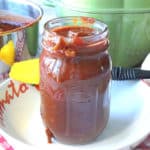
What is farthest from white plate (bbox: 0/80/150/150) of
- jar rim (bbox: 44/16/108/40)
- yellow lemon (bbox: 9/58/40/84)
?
jar rim (bbox: 44/16/108/40)

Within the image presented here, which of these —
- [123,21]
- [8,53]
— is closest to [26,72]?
[8,53]

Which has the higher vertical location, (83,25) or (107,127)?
(83,25)

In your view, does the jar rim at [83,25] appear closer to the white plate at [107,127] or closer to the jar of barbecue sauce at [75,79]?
the jar of barbecue sauce at [75,79]

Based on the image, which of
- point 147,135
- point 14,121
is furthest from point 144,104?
point 14,121

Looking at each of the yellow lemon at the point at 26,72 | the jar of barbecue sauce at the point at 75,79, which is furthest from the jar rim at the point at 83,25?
the yellow lemon at the point at 26,72

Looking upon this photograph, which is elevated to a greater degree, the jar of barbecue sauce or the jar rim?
the jar rim

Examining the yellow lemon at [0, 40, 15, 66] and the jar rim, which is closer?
the jar rim

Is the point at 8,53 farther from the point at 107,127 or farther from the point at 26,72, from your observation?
the point at 107,127

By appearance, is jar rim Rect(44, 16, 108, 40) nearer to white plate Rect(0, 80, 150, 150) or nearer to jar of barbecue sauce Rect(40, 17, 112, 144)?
jar of barbecue sauce Rect(40, 17, 112, 144)
